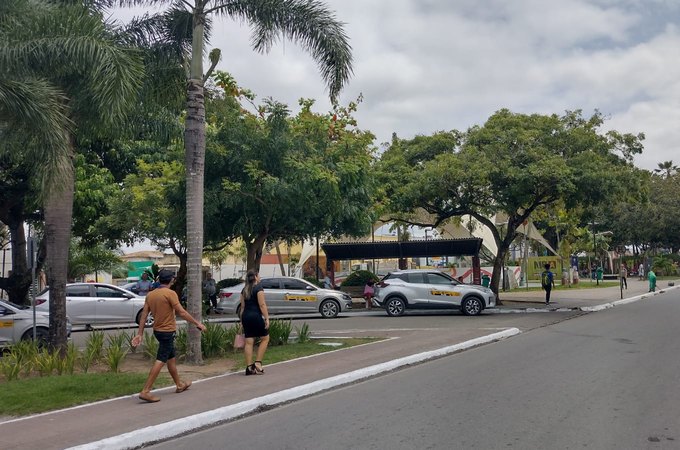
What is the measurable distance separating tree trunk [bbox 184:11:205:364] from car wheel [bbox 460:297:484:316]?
1227 centimetres

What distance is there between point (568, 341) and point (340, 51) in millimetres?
7987

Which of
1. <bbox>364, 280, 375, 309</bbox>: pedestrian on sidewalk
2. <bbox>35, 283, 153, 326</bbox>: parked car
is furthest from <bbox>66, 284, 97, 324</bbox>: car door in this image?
<bbox>364, 280, 375, 309</bbox>: pedestrian on sidewalk

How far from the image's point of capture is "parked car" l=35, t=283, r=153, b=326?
18953 mm

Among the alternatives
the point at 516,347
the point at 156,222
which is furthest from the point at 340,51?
the point at 156,222

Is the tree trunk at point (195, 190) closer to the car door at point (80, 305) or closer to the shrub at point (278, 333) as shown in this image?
the shrub at point (278, 333)

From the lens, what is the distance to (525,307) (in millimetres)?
24141

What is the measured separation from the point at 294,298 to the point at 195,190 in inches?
451

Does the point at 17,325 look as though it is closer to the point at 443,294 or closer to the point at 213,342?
the point at 213,342

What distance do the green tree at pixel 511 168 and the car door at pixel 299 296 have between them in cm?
446

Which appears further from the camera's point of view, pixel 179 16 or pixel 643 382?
pixel 179 16

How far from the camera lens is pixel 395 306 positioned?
21.8 m

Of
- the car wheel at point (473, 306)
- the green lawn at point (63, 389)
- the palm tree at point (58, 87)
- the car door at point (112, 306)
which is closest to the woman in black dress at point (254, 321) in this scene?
the green lawn at point (63, 389)

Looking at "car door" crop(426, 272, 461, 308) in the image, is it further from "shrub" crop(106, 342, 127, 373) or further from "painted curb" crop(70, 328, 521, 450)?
"shrub" crop(106, 342, 127, 373)

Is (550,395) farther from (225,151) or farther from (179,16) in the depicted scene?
(225,151)
